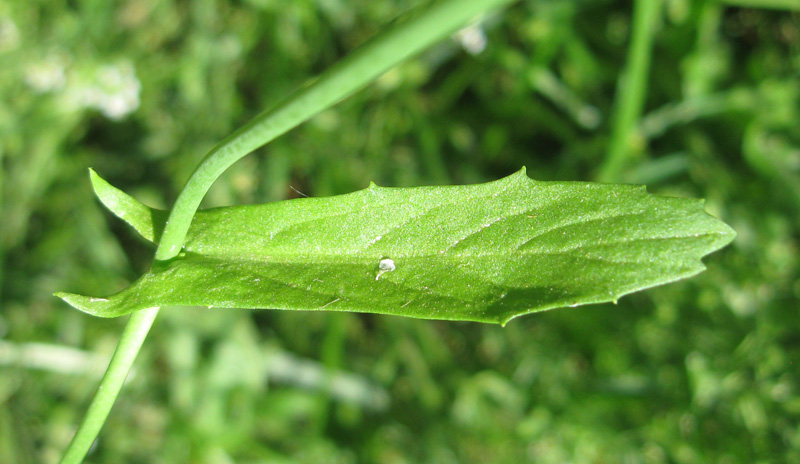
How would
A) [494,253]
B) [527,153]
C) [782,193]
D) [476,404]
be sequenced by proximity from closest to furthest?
[494,253] → [782,193] → [476,404] → [527,153]

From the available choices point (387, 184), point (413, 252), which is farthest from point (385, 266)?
point (387, 184)

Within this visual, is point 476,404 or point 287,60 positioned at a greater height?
point 287,60

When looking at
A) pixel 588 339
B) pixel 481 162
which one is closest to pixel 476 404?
pixel 588 339

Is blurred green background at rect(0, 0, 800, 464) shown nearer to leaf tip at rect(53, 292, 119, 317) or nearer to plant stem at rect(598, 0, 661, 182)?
plant stem at rect(598, 0, 661, 182)

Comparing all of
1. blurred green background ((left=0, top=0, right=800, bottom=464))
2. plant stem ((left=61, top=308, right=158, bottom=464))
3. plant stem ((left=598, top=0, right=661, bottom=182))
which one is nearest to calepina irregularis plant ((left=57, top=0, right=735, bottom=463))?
plant stem ((left=61, top=308, right=158, bottom=464))

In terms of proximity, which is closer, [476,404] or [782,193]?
[782,193]

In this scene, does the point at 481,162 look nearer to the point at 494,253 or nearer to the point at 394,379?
the point at 394,379

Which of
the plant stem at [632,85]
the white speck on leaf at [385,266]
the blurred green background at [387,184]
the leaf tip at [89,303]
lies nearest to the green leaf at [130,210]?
the leaf tip at [89,303]

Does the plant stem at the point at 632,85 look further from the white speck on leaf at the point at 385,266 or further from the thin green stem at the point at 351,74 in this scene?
the thin green stem at the point at 351,74
